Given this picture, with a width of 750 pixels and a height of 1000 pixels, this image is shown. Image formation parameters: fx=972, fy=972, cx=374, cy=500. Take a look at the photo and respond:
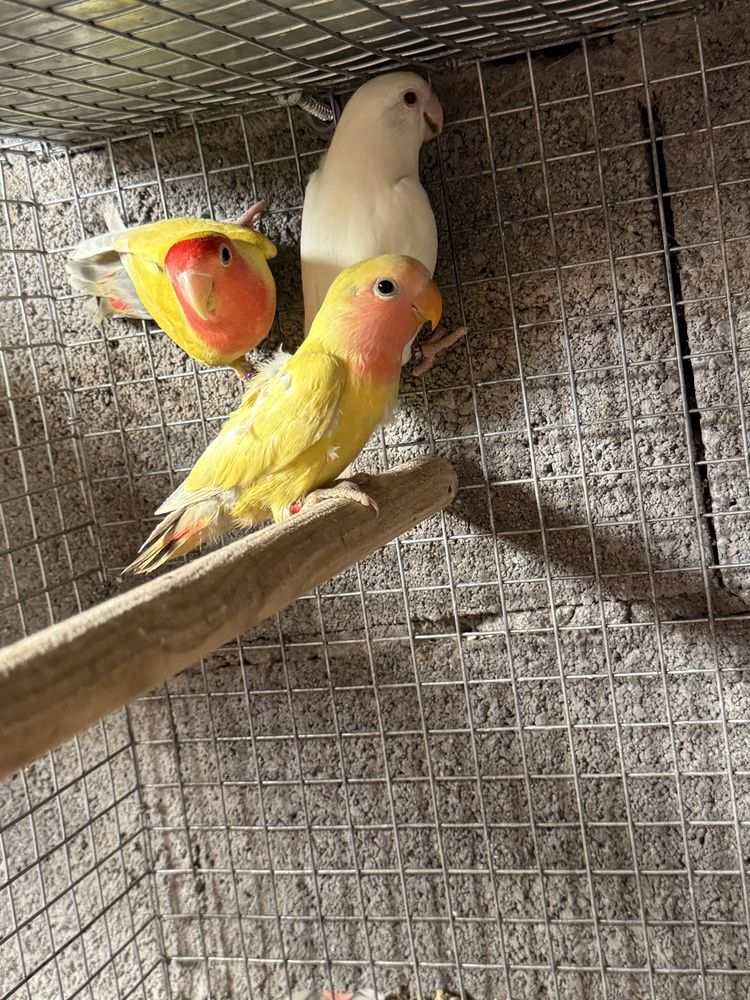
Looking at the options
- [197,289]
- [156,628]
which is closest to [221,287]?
[197,289]

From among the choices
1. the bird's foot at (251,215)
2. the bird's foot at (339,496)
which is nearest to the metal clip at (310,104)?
the bird's foot at (251,215)

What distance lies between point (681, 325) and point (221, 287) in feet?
2.20

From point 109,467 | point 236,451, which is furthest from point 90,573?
point 236,451

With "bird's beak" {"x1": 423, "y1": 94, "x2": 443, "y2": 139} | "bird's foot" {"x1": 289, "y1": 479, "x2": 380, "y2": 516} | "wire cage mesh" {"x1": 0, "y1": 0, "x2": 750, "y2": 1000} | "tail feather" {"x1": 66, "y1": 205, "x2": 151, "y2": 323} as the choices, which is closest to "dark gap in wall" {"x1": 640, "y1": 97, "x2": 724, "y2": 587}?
"wire cage mesh" {"x1": 0, "y1": 0, "x2": 750, "y2": 1000}

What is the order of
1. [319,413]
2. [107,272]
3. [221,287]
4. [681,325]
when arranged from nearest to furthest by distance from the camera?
[319,413] → [221,287] → [681,325] → [107,272]

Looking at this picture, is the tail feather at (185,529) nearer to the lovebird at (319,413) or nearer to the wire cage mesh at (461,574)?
the lovebird at (319,413)

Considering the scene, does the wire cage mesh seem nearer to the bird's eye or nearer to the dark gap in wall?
the dark gap in wall

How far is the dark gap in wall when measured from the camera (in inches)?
54.7

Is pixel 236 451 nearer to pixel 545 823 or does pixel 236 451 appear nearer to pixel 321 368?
pixel 321 368

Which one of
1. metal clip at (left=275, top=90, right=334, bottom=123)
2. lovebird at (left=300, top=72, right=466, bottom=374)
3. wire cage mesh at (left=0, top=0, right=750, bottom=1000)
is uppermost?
metal clip at (left=275, top=90, right=334, bottom=123)

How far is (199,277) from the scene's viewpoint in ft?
4.24

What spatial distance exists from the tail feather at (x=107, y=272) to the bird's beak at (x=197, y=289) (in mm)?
245

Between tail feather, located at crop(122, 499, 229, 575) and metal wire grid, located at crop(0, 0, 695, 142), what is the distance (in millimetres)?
575

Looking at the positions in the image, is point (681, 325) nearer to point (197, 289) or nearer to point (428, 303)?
point (428, 303)
